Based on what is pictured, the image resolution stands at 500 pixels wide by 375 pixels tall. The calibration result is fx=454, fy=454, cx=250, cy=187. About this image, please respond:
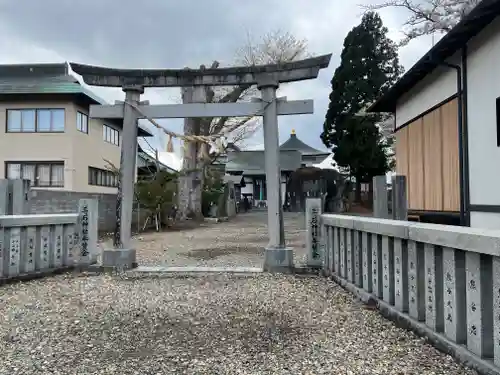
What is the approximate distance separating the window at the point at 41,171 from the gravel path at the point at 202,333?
48.0ft

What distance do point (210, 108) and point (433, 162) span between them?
16.2 feet

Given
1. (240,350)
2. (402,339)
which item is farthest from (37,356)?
(402,339)

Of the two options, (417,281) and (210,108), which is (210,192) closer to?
(210,108)

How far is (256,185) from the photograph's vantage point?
1517 inches

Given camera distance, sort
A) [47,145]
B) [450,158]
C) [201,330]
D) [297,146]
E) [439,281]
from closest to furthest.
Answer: [439,281] < [201,330] < [450,158] < [47,145] < [297,146]

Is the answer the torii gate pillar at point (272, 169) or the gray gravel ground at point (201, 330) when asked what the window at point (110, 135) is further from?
the gray gravel ground at point (201, 330)

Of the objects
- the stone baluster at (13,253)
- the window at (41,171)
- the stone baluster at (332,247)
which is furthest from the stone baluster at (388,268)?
Answer: the window at (41,171)

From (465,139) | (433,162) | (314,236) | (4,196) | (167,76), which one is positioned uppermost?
(167,76)

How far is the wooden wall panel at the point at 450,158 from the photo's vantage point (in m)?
8.27

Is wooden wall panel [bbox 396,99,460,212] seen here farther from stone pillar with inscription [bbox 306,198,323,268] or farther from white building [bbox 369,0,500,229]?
stone pillar with inscription [bbox 306,198,323,268]

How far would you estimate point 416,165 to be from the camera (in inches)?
411

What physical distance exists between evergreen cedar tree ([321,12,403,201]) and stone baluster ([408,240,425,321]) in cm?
2156

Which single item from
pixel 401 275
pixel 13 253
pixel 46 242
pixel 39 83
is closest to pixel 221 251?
pixel 46 242

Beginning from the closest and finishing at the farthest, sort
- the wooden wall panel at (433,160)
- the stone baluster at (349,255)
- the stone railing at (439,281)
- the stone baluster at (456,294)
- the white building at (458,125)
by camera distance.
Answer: the stone railing at (439,281) < the stone baluster at (456,294) < the stone baluster at (349,255) < the white building at (458,125) < the wooden wall panel at (433,160)
